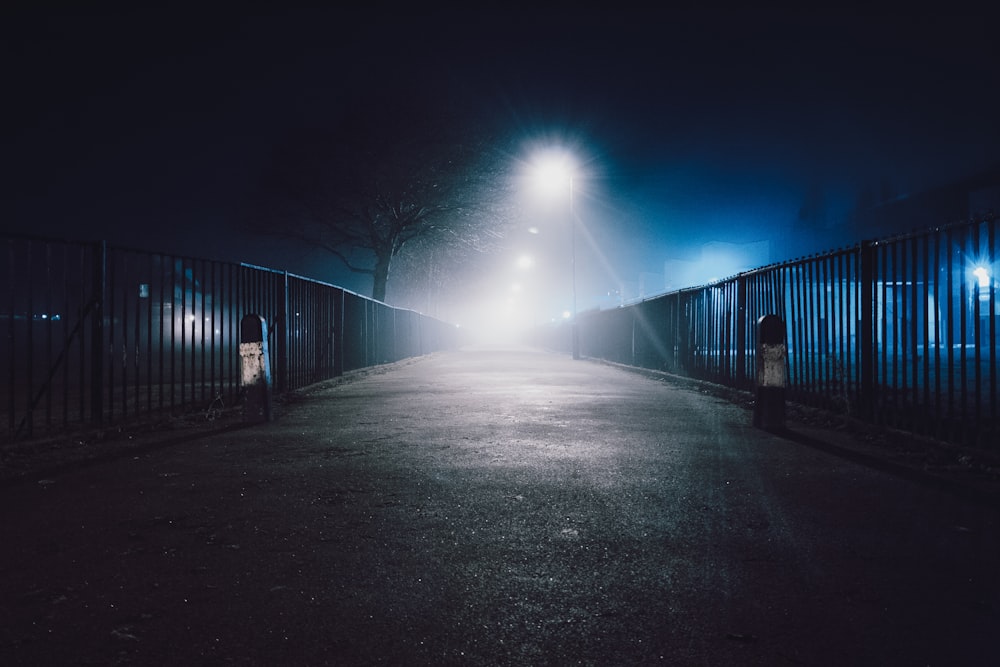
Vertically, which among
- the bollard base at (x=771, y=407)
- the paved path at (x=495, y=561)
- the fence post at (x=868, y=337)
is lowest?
the paved path at (x=495, y=561)

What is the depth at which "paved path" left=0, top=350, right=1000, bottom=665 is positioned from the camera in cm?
250

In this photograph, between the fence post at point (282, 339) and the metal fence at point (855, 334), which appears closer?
the metal fence at point (855, 334)

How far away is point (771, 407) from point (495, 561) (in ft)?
17.5

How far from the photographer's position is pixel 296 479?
5195 mm

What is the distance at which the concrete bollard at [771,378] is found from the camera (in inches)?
303

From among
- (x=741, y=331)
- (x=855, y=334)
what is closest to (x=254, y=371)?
(x=855, y=334)

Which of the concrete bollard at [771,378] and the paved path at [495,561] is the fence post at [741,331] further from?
the paved path at [495,561]

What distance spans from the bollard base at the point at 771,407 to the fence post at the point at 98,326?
713 cm

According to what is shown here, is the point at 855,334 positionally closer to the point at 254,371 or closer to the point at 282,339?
the point at 254,371

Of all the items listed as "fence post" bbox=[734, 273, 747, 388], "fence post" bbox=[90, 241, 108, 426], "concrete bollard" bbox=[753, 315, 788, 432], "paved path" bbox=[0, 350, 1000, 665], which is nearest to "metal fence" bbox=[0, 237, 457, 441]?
"fence post" bbox=[90, 241, 108, 426]

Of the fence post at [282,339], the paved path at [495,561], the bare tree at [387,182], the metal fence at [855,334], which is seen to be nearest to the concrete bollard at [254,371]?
the paved path at [495,561]

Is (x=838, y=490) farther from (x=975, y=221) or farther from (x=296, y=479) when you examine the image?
(x=296, y=479)

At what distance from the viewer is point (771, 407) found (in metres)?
7.72

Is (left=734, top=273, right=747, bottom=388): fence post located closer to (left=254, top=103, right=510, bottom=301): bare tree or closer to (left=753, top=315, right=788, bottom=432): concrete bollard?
(left=753, top=315, right=788, bottom=432): concrete bollard
